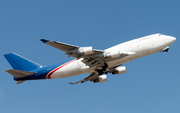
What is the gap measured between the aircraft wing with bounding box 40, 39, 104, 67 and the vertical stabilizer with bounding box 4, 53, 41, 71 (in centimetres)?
1015

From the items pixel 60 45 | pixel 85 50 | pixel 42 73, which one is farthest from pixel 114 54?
pixel 42 73

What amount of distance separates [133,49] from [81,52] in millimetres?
8927

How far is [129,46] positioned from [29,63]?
18.6 metres

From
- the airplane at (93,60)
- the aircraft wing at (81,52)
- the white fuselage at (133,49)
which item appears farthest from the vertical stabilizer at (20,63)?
the aircraft wing at (81,52)

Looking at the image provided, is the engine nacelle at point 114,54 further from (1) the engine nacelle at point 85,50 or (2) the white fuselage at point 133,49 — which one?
(1) the engine nacelle at point 85,50

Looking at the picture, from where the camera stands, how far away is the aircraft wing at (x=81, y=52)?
114ft

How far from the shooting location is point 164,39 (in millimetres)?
40531

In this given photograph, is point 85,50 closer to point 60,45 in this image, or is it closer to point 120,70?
point 60,45

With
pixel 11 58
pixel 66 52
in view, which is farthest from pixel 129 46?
pixel 11 58

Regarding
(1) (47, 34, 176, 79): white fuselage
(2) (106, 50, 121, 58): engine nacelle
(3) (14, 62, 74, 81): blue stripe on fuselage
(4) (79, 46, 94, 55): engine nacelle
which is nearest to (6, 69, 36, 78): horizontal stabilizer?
(3) (14, 62, 74, 81): blue stripe on fuselage

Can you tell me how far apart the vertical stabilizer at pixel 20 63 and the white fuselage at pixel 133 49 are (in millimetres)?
5768

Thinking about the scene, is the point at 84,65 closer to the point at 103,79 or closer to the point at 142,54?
the point at 103,79

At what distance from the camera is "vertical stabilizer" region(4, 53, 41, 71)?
44.5 meters

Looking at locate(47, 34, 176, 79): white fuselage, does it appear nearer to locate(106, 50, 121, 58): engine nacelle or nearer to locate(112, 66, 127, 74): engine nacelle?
locate(106, 50, 121, 58): engine nacelle
